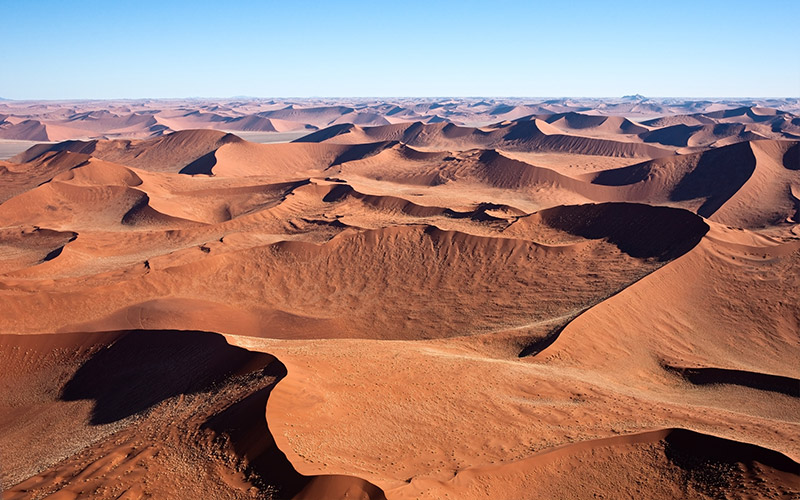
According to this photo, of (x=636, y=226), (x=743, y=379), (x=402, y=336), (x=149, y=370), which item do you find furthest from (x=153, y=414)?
(x=636, y=226)

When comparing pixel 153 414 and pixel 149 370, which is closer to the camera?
pixel 153 414

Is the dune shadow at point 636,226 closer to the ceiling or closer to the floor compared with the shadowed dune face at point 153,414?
closer to the ceiling

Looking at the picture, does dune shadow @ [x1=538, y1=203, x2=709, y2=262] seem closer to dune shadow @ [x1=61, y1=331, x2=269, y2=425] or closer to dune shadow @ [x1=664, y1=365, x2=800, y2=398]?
dune shadow @ [x1=664, y1=365, x2=800, y2=398]

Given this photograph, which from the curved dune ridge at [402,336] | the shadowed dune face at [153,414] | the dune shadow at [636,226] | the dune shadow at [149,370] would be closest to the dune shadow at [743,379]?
the curved dune ridge at [402,336]

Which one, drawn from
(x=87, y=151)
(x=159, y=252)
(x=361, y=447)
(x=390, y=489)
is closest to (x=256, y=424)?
(x=361, y=447)

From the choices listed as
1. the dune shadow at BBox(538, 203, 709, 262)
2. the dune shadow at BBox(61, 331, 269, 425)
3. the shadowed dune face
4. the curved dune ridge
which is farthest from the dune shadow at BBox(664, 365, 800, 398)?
the dune shadow at BBox(61, 331, 269, 425)

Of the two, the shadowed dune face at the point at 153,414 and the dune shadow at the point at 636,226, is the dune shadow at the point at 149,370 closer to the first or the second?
the shadowed dune face at the point at 153,414

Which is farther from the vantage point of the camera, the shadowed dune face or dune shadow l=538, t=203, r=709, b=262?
dune shadow l=538, t=203, r=709, b=262

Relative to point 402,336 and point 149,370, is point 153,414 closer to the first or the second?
point 149,370

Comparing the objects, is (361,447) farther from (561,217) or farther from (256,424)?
(561,217)
